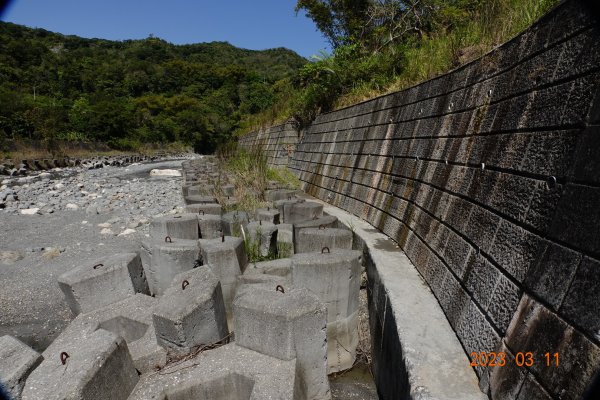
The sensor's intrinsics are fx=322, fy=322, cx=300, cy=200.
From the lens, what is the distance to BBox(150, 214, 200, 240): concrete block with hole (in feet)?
13.0

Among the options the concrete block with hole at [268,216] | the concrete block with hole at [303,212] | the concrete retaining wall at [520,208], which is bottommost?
the concrete block with hole at [268,216]

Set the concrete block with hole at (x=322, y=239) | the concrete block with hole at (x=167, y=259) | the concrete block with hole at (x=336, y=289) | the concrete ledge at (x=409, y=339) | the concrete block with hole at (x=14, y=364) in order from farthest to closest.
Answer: the concrete block with hole at (x=322, y=239) < the concrete block with hole at (x=167, y=259) < the concrete block with hole at (x=336, y=289) < the concrete block with hole at (x=14, y=364) < the concrete ledge at (x=409, y=339)

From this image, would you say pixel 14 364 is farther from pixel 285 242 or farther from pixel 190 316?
pixel 285 242

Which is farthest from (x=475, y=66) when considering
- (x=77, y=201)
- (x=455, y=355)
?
(x=77, y=201)

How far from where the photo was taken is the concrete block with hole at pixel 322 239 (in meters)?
3.45

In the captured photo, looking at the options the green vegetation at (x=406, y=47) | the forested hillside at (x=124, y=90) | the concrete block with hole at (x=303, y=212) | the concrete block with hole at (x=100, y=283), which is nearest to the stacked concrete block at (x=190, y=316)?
the concrete block with hole at (x=100, y=283)

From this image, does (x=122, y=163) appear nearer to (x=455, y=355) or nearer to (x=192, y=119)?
(x=192, y=119)

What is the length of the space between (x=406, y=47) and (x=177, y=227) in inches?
264

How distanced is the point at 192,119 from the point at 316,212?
53.6 meters

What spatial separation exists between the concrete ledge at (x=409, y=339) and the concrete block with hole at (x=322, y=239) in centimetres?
28

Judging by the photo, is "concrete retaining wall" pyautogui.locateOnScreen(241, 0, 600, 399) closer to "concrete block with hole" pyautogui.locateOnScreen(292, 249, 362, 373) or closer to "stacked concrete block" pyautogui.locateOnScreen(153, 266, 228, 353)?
"concrete block with hole" pyautogui.locateOnScreen(292, 249, 362, 373)

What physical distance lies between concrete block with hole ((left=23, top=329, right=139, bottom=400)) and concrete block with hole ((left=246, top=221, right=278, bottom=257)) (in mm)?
1999
